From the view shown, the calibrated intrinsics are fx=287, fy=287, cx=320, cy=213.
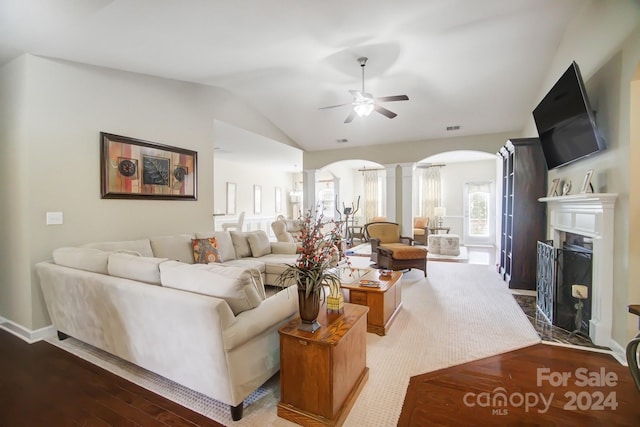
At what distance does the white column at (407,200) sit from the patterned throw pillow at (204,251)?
15.4 feet

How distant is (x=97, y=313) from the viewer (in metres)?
2.28

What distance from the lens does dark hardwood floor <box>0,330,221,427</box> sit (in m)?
1.76

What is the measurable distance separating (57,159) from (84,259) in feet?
4.36

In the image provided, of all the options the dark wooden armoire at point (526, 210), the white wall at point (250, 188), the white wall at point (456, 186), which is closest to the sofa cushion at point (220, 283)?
the dark wooden armoire at point (526, 210)

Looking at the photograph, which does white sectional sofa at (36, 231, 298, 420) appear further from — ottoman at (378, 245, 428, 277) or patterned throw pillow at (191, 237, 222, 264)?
ottoman at (378, 245, 428, 277)

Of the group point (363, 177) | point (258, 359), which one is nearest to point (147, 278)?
point (258, 359)

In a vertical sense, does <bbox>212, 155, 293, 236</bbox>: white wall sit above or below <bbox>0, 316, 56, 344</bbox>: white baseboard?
above

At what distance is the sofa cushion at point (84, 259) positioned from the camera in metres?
2.41

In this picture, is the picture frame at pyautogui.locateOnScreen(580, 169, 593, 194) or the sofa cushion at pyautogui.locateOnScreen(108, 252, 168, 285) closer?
the sofa cushion at pyautogui.locateOnScreen(108, 252, 168, 285)

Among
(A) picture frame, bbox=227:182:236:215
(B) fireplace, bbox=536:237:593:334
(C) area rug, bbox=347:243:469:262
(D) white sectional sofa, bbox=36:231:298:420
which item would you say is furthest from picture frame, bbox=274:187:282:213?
(B) fireplace, bbox=536:237:593:334

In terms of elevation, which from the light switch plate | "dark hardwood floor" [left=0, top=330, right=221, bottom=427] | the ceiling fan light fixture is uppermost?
the ceiling fan light fixture

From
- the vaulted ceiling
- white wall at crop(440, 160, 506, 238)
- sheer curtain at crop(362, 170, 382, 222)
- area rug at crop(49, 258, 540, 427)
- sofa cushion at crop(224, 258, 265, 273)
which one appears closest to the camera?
area rug at crop(49, 258, 540, 427)

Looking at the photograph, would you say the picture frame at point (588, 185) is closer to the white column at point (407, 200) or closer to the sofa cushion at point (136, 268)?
the sofa cushion at point (136, 268)

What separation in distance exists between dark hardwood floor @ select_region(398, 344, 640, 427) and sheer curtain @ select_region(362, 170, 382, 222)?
8507mm
